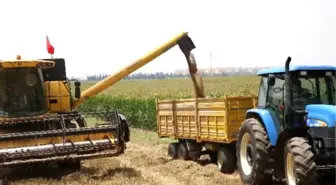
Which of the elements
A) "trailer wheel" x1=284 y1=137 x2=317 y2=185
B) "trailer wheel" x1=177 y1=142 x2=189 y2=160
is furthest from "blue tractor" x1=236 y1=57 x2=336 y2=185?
"trailer wheel" x1=177 y1=142 x2=189 y2=160

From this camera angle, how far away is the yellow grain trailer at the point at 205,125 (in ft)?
35.0

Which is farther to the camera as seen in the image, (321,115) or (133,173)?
(133,173)

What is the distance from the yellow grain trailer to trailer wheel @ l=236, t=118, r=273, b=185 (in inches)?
60.9

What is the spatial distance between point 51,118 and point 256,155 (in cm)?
500

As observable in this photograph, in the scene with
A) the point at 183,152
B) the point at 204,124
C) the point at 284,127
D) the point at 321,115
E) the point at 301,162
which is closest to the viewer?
the point at 301,162

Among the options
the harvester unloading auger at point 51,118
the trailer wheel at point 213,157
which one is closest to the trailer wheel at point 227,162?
the trailer wheel at point 213,157

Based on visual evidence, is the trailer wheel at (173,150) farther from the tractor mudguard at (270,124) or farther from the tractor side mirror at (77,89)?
the tractor mudguard at (270,124)

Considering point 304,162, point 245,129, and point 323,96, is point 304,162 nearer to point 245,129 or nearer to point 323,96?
point 323,96

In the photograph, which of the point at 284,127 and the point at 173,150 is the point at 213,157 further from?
the point at 284,127

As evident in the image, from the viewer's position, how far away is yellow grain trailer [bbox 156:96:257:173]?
35.0 feet

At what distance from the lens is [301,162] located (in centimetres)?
685

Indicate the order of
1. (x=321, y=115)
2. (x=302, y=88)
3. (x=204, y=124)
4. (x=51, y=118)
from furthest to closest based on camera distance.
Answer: (x=204, y=124), (x=51, y=118), (x=302, y=88), (x=321, y=115)

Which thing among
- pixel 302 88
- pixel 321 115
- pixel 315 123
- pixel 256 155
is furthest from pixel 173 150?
pixel 321 115

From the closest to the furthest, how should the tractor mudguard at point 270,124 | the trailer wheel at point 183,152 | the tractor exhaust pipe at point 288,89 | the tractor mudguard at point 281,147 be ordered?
the tractor exhaust pipe at point 288,89 < the tractor mudguard at point 281,147 < the tractor mudguard at point 270,124 < the trailer wheel at point 183,152
